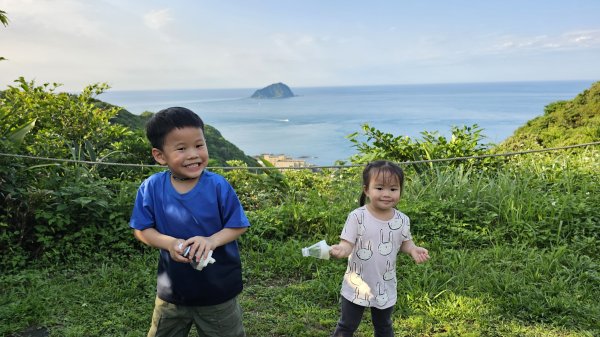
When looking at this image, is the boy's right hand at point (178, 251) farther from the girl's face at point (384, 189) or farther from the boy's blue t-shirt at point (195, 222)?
the girl's face at point (384, 189)

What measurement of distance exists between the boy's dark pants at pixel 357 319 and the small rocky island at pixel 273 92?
175 m

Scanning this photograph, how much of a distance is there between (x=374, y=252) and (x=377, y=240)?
63mm

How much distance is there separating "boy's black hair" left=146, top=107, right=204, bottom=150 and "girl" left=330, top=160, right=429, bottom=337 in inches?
36.9

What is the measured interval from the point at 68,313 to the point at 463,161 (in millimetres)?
5174

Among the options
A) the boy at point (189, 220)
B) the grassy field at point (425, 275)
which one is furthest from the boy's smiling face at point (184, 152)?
the grassy field at point (425, 275)

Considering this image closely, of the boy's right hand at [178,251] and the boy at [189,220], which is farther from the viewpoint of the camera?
the boy at [189,220]

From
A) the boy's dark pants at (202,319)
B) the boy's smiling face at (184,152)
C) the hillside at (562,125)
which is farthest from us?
the hillside at (562,125)

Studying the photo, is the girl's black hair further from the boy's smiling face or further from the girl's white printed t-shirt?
the boy's smiling face

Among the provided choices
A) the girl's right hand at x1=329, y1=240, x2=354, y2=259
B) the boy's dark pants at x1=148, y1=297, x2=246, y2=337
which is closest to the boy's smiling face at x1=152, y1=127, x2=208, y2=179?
the boy's dark pants at x1=148, y1=297, x2=246, y2=337

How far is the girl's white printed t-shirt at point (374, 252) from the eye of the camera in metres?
2.37

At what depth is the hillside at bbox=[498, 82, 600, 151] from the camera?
316 inches

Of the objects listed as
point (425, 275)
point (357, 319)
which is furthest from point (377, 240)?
point (425, 275)

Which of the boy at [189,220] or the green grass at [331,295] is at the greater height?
the boy at [189,220]

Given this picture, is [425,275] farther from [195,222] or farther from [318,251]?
[195,222]
